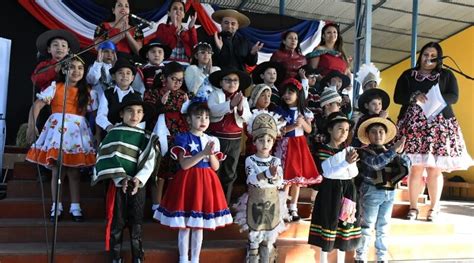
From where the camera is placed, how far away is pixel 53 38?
12.5 ft

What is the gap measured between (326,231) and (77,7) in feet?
15.7

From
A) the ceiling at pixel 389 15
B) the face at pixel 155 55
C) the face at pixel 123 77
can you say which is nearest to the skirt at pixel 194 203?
the face at pixel 123 77

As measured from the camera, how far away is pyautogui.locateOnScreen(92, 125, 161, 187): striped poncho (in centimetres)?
310

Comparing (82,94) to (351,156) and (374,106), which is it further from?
(374,106)

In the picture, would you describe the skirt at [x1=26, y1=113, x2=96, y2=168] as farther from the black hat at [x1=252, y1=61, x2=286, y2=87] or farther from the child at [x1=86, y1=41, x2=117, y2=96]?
the black hat at [x1=252, y1=61, x2=286, y2=87]

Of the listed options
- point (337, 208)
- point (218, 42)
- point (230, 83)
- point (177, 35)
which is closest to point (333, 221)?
point (337, 208)

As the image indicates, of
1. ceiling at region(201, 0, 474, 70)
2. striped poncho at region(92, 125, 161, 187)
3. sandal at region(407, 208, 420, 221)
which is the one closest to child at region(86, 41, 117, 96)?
striped poncho at region(92, 125, 161, 187)

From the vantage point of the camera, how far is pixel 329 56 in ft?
16.3

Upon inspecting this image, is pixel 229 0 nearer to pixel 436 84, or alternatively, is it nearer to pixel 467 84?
pixel 436 84

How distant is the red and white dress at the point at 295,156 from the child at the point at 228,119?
1.52 ft

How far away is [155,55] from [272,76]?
3.68ft

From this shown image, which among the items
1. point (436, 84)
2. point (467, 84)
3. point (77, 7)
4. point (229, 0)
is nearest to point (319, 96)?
point (436, 84)

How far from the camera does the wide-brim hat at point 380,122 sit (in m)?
3.75

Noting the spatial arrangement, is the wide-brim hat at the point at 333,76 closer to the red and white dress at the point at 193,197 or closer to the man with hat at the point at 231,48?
the man with hat at the point at 231,48
